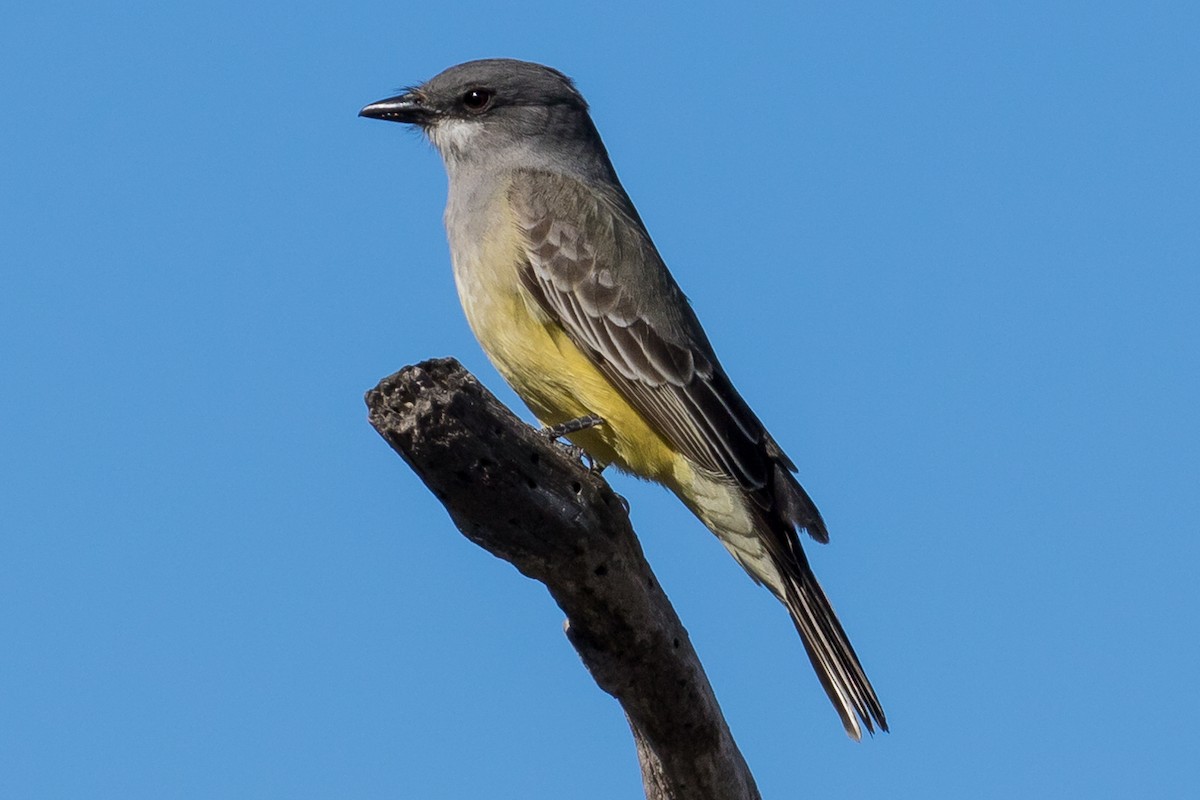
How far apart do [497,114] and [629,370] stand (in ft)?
9.24

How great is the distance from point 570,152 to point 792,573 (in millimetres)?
3725

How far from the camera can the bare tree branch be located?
6473 mm

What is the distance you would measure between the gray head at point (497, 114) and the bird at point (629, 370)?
534mm

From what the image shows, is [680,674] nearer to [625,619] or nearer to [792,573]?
[625,619]

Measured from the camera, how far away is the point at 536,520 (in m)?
6.90

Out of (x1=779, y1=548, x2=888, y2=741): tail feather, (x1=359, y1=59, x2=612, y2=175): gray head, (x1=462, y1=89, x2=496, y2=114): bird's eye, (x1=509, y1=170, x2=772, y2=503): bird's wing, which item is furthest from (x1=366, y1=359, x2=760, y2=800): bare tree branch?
(x1=462, y1=89, x2=496, y2=114): bird's eye

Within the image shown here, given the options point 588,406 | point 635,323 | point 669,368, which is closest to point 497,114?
point 635,323

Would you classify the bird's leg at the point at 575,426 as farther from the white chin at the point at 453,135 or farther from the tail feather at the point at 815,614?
the white chin at the point at 453,135

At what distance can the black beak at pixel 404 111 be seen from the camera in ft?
36.0

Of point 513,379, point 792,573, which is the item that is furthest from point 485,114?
point 792,573

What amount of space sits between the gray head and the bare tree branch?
381 cm

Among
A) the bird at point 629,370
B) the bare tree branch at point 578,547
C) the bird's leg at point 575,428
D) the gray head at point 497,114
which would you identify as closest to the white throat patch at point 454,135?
the gray head at point 497,114

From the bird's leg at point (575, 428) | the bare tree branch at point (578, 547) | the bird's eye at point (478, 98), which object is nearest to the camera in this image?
the bare tree branch at point (578, 547)

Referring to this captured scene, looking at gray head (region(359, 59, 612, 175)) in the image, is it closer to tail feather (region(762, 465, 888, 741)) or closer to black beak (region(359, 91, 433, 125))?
black beak (region(359, 91, 433, 125))
